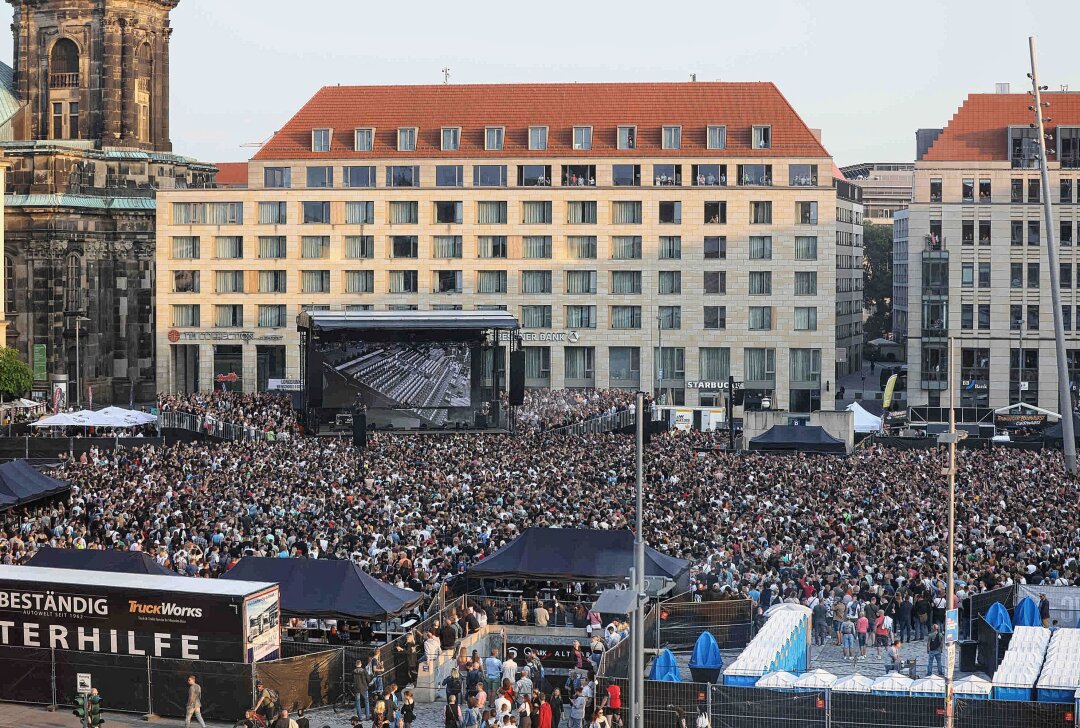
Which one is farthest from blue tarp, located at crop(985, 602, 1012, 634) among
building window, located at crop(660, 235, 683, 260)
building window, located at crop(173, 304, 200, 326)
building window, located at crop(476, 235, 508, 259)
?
building window, located at crop(173, 304, 200, 326)

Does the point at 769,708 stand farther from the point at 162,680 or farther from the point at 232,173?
the point at 232,173

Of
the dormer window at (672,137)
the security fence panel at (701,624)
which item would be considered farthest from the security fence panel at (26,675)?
the dormer window at (672,137)

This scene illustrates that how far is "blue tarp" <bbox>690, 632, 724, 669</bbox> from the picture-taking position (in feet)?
104

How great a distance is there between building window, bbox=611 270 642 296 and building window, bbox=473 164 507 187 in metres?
9.19

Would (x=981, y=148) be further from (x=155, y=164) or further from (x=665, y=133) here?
(x=155, y=164)

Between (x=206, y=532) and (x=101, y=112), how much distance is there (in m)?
73.4

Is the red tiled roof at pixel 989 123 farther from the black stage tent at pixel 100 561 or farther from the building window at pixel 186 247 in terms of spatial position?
the black stage tent at pixel 100 561

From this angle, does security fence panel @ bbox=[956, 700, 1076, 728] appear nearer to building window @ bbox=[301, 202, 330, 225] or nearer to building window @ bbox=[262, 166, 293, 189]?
building window @ bbox=[301, 202, 330, 225]

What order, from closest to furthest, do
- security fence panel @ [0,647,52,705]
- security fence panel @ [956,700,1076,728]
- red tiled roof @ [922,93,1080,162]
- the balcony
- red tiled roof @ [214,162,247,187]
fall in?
security fence panel @ [956,700,1076,728] → security fence panel @ [0,647,52,705] → red tiled roof @ [922,93,1080,162] → the balcony → red tiled roof @ [214,162,247,187]

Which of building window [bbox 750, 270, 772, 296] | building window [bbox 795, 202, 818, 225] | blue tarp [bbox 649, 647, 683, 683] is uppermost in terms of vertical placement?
building window [bbox 795, 202, 818, 225]

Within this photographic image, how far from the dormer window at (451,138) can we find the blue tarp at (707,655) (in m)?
74.1

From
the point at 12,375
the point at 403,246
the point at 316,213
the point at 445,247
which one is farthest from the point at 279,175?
the point at 12,375

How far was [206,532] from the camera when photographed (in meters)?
44.7

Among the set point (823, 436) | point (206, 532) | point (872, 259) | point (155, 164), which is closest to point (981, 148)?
point (823, 436)
